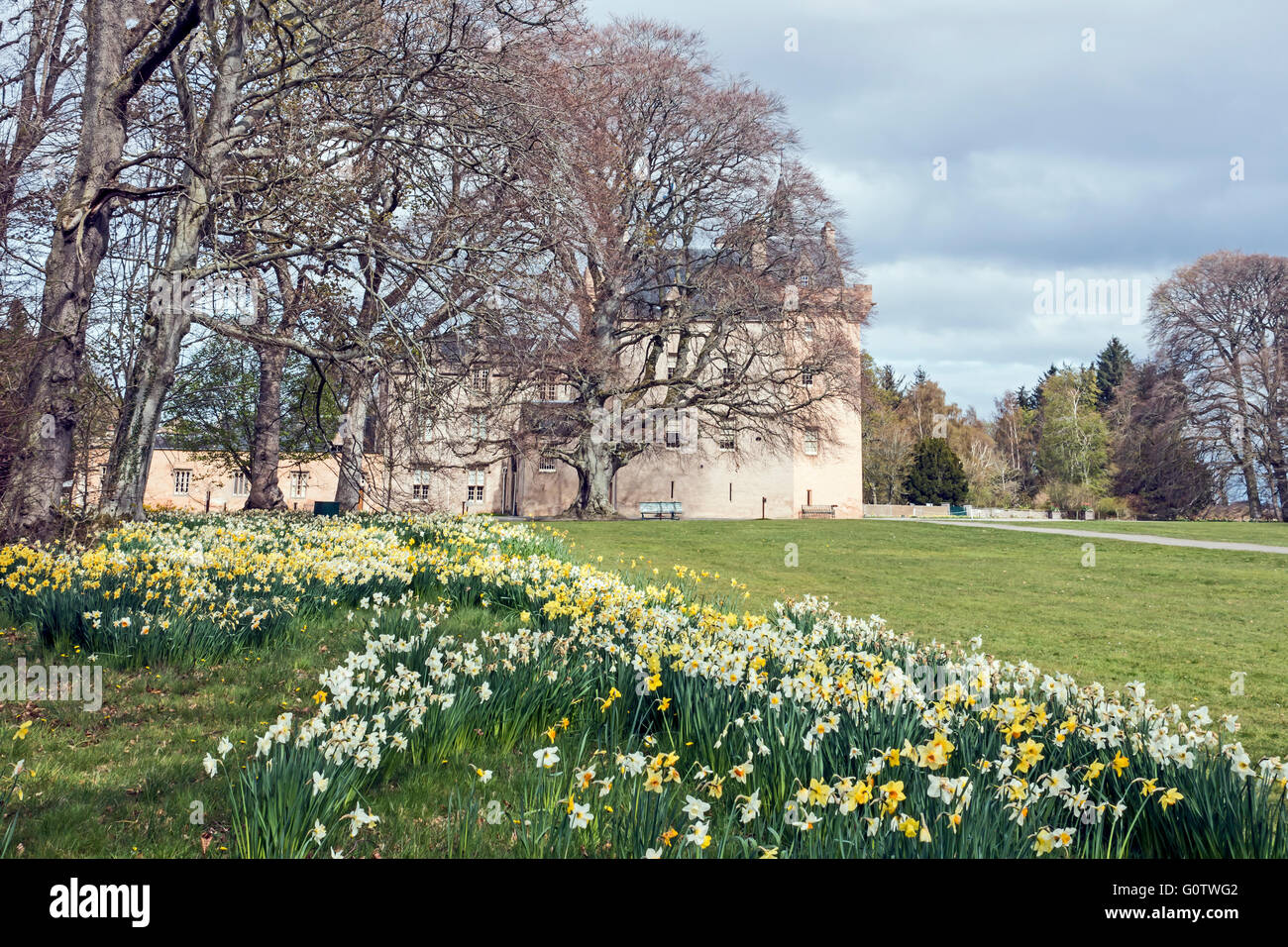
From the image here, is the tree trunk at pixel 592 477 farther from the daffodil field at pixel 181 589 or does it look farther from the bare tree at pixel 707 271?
the daffodil field at pixel 181 589

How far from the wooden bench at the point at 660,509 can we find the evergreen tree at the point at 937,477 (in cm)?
2062

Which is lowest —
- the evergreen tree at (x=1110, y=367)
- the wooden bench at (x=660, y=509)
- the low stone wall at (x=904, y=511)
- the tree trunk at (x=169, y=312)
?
the low stone wall at (x=904, y=511)

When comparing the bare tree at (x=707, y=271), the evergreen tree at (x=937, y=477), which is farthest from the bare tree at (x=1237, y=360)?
the bare tree at (x=707, y=271)

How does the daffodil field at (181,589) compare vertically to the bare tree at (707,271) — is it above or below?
below

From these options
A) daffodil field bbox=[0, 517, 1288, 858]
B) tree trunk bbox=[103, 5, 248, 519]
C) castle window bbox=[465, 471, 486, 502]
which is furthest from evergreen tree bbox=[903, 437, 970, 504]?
daffodil field bbox=[0, 517, 1288, 858]

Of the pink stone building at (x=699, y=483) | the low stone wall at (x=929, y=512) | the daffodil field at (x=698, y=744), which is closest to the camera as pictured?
the daffodil field at (x=698, y=744)

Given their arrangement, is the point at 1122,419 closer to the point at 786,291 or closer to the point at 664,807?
the point at 786,291

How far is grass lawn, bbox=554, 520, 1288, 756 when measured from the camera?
21.0 feet

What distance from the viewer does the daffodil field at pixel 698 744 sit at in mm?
2527

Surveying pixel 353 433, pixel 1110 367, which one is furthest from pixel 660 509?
pixel 1110 367

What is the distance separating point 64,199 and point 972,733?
1151 centimetres

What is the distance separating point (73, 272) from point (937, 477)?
159ft

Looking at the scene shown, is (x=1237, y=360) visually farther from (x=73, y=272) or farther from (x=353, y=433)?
(x=73, y=272)
